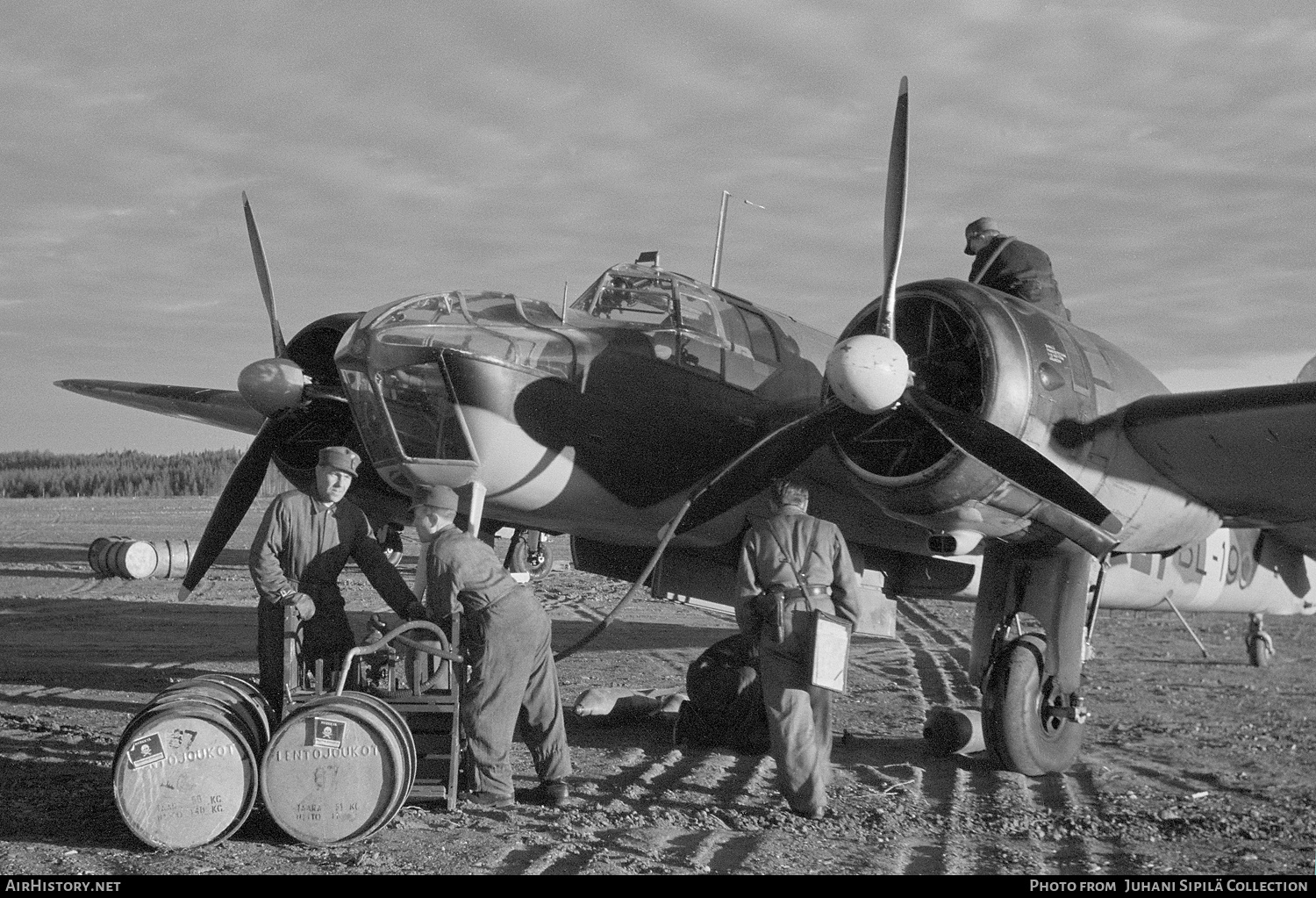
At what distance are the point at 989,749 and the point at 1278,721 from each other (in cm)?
325

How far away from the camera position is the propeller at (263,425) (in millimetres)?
8805

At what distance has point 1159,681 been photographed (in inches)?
461

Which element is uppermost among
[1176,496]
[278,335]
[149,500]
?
[278,335]

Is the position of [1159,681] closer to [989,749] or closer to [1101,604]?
[1101,604]

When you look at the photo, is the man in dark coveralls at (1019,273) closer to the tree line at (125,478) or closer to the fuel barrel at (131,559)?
the fuel barrel at (131,559)

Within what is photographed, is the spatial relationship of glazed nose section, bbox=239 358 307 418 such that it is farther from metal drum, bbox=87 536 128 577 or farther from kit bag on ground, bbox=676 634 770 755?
metal drum, bbox=87 536 128 577

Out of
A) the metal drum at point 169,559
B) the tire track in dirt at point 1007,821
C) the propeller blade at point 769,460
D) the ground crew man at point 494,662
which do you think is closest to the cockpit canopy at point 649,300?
the propeller blade at point 769,460

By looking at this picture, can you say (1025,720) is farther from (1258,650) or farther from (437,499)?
(1258,650)

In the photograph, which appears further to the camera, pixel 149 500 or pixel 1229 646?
pixel 149 500

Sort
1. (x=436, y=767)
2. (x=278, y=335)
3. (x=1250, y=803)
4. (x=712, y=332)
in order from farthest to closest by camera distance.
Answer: (x=278, y=335) < (x=712, y=332) < (x=1250, y=803) < (x=436, y=767)

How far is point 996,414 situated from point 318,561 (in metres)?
4.14

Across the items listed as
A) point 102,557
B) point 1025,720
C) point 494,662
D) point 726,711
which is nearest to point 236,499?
point 726,711

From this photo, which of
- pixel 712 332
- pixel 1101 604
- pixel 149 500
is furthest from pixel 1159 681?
pixel 149 500

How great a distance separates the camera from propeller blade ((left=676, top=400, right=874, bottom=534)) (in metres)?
7.80
